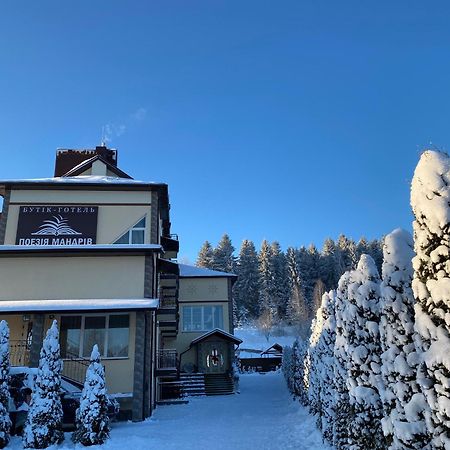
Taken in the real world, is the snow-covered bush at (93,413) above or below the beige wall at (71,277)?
below

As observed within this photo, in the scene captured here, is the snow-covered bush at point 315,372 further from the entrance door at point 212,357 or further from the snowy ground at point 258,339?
the snowy ground at point 258,339

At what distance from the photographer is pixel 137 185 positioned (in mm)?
19031

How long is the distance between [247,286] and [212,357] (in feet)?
138

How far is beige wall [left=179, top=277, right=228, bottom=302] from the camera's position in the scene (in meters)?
30.2

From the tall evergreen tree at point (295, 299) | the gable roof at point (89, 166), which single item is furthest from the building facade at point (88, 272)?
the tall evergreen tree at point (295, 299)

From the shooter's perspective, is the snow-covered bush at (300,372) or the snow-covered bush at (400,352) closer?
the snow-covered bush at (400,352)

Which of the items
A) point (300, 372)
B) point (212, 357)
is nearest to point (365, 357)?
point (300, 372)

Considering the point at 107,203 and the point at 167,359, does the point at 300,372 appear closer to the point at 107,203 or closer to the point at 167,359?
the point at 167,359

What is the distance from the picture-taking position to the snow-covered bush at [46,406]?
11648 mm

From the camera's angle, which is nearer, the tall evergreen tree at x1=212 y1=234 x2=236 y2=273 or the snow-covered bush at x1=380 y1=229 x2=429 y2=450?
the snow-covered bush at x1=380 y1=229 x2=429 y2=450

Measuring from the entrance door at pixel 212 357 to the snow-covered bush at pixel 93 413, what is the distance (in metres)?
15.8

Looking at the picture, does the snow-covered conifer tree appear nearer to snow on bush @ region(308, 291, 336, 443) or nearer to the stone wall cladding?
snow on bush @ region(308, 291, 336, 443)

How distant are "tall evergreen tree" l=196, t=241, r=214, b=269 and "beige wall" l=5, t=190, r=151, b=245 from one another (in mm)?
50176

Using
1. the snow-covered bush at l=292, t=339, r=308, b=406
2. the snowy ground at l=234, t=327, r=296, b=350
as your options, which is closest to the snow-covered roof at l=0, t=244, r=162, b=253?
the snow-covered bush at l=292, t=339, r=308, b=406
